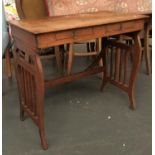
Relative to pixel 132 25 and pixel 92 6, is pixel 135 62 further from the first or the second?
pixel 92 6

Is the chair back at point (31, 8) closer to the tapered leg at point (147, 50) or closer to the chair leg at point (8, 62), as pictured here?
the chair leg at point (8, 62)

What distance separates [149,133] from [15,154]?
0.96 m

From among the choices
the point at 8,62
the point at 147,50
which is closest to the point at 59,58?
the point at 8,62

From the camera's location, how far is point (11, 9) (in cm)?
276

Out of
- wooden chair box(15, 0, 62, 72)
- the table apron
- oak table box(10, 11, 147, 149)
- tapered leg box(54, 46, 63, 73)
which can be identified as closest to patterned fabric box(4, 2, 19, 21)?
wooden chair box(15, 0, 62, 72)

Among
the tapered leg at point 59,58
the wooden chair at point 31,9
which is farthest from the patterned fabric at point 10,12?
the tapered leg at point 59,58

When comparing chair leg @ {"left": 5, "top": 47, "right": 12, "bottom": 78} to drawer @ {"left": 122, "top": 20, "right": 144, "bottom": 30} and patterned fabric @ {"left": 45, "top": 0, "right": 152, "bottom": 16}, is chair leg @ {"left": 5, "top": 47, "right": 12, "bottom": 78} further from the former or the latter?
drawer @ {"left": 122, "top": 20, "right": 144, "bottom": 30}

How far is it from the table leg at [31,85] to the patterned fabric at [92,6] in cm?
107

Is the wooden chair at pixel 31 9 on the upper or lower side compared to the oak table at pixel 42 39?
upper

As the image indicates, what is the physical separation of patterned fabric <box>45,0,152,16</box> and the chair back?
0.10 meters

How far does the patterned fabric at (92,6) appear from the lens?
281 cm

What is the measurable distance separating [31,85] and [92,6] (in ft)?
5.14

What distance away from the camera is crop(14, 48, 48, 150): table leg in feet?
5.11

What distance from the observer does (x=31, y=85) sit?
1.75 metres
